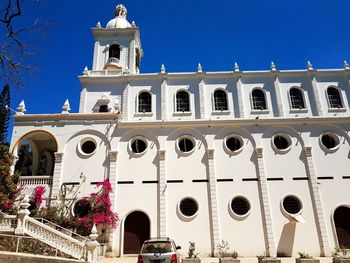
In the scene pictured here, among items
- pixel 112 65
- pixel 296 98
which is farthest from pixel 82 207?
pixel 296 98

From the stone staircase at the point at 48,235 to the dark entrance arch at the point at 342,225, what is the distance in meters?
15.6

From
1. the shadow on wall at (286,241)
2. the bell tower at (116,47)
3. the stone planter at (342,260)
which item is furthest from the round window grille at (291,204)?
the bell tower at (116,47)

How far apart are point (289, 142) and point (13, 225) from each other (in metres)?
18.1

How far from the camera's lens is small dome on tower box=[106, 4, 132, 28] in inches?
1066

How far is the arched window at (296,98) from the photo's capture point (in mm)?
22328

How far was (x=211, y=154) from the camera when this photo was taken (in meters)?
20.2

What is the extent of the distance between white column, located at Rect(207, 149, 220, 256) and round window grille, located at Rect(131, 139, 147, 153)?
187 inches

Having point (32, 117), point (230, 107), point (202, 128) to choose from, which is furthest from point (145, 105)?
point (32, 117)

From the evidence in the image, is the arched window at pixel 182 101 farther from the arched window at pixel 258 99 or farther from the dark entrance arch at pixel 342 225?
the dark entrance arch at pixel 342 225

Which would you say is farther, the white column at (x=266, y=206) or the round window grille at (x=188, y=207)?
the round window grille at (x=188, y=207)

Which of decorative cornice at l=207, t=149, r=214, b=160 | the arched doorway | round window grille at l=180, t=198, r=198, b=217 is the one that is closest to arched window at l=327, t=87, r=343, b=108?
decorative cornice at l=207, t=149, r=214, b=160

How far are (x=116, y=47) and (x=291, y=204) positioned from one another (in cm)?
1943

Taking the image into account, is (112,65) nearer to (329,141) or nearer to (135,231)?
(135,231)

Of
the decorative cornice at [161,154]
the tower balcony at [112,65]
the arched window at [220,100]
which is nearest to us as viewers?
the decorative cornice at [161,154]
